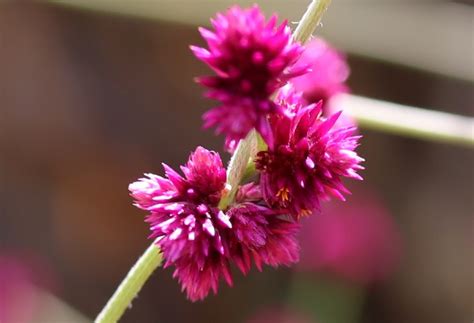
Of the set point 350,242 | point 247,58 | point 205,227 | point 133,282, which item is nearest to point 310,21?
point 247,58

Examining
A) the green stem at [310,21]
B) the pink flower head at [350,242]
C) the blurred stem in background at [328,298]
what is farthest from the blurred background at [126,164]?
the green stem at [310,21]

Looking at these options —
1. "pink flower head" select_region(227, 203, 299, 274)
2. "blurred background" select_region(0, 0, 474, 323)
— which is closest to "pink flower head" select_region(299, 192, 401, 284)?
"blurred background" select_region(0, 0, 474, 323)

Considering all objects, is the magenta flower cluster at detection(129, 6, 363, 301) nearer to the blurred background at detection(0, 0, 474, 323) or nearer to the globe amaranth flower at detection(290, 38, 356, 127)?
the globe amaranth flower at detection(290, 38, 356, 127)

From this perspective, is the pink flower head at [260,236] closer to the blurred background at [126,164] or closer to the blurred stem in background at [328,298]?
the blurred stem in background at [328,298]

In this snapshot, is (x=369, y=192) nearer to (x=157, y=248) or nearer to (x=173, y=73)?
(x=173, y=73)

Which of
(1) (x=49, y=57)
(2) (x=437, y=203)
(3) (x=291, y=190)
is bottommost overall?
(3) (x=291, y=190)

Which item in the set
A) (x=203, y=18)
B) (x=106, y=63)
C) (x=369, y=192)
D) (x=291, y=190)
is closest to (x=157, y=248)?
(x=291, y=190)

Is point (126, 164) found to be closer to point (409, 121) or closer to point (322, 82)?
point (322, 82)
